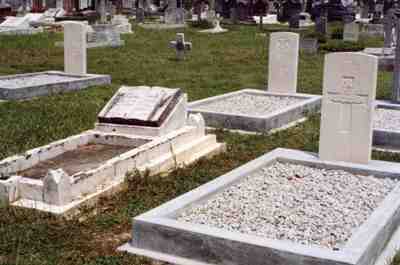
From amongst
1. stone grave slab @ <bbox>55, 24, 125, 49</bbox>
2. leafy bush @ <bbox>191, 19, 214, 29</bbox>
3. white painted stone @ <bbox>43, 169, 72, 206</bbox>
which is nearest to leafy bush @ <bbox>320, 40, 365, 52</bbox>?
stone grave slab @ <bbox>55, 24, 125, 49</bbox>

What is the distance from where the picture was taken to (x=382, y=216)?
5188 millimetres

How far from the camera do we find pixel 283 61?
463 inches

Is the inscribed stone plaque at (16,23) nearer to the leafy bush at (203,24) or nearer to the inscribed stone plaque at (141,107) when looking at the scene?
the leafy bush at (203,24)

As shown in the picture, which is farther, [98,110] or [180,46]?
[180,46]

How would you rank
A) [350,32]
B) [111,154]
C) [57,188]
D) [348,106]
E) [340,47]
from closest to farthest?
[57,188] → [348,106] → [111,154] → [340,47] → [350,32]

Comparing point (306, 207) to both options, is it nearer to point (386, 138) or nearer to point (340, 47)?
point (386, 138)

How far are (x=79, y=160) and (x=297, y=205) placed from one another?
254cm

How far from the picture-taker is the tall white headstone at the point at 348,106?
6.67 meters

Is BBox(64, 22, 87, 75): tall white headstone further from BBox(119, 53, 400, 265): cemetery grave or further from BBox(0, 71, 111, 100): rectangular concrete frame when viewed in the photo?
BBox(119, 53, 400, 265): cemetery grave

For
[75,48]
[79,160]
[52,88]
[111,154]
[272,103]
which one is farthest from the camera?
[75,48]

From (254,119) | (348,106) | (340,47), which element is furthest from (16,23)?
(348,106)

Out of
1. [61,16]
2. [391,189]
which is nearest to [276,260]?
[391,189]

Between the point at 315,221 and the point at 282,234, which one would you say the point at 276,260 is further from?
the point at 315,221

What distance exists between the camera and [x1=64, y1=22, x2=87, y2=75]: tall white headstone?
13297 mm
